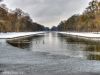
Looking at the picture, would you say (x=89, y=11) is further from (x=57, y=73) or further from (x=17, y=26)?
(x=57, y=73)

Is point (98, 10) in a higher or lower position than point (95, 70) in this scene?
higher

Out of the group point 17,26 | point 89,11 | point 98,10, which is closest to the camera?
point 98,10

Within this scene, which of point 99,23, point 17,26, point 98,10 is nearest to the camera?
point 99,23

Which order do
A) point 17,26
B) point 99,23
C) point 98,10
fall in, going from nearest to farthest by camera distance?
point 99,23 < point 98,10 < point 17,26

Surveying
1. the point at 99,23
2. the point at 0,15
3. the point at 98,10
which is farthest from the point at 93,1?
the point at 0,15

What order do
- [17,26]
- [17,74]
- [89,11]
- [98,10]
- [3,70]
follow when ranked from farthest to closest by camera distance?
[17,26]
[89,11]
[98,10]
[3,70]
[17,74]

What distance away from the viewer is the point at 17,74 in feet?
37.7

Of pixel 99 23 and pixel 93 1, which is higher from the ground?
pixel 93 1

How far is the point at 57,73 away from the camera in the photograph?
11.9m

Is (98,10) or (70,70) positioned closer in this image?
(70,70)

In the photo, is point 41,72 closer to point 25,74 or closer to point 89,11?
point 25,74

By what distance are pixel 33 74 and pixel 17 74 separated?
2.07 feet

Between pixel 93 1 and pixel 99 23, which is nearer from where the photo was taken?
pixel 99 23

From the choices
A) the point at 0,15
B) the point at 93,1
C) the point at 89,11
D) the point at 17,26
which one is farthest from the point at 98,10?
the point at 17,26
